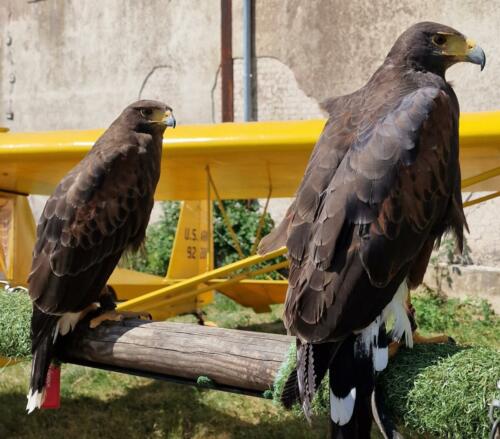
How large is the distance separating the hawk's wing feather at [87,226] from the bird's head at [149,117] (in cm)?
24

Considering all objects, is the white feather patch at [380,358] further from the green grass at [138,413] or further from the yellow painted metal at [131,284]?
the yellow painted metal at [131,284]

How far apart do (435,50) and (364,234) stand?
881 millimetres

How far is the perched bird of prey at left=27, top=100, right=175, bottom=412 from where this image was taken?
10.4 ft

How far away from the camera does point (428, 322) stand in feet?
22.6

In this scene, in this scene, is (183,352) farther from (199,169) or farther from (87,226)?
(199,169)

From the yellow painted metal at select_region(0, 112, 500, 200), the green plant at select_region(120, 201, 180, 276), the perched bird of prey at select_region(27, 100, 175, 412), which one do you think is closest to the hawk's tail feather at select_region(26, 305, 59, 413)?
the perched bird of prey at select_region(27, 100, 175, 412)

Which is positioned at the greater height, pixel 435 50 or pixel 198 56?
pixel 435 50

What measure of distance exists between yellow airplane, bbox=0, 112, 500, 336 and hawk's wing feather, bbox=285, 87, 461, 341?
1.44 metres

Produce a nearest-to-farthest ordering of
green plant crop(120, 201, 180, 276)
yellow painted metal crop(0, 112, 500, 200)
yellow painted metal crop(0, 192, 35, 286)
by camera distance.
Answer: yellow painted metal crop(0, 112, 500, 200) → yellow painted metal crop(0, 192, 35, 286) → green plant crop(120, 201, 180, 276)

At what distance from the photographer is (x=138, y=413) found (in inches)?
203

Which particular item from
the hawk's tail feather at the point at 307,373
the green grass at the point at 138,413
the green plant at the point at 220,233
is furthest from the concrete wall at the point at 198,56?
the hawk's tail feather at the point at 307,373

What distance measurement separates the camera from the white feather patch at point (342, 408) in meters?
2.09

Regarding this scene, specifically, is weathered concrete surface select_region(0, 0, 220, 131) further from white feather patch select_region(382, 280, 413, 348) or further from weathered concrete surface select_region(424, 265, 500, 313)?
white feather patch select_region(382, 280, 413, 348)

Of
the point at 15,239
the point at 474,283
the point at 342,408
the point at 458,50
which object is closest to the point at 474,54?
the point at 458,50
